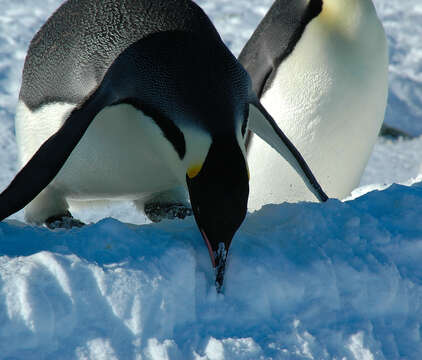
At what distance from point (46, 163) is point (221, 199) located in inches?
16.7

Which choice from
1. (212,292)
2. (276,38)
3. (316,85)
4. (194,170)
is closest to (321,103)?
(316,85)

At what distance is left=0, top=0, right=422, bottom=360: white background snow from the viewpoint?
3.92 ft

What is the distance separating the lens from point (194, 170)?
1.52 metres

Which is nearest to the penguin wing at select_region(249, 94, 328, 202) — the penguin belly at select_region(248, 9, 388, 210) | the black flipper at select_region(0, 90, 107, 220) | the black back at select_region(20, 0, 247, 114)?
the black back at select_region(20, 0, 247, 114)

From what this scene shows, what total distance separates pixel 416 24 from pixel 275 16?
12.1 ft

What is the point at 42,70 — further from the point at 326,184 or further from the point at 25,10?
the point at 25,10

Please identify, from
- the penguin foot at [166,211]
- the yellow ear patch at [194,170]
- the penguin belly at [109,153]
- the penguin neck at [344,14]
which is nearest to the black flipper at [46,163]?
the penguin belly at [109,153]

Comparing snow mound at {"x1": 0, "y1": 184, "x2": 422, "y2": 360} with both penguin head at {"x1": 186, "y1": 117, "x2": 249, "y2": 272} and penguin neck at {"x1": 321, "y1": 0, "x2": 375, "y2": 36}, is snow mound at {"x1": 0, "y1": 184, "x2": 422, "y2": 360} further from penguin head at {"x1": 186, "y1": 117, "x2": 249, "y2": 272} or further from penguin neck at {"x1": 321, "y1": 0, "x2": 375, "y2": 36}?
penguin neck at {"x1": 321, "y1": 0, "x2": 375, "y2": 36}

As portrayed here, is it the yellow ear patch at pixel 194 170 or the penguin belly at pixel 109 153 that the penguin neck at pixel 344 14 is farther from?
the yellow ear patch at pixel 194 170

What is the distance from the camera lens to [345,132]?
111 inches

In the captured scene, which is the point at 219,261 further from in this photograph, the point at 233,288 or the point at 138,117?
the point at 138,117

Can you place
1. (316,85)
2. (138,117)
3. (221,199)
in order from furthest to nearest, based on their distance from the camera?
(316,85) → (138,117) → (221,199)

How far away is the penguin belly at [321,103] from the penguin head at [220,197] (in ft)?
4.28

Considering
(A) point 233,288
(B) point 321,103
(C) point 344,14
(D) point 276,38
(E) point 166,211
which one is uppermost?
(A) point 233,288
